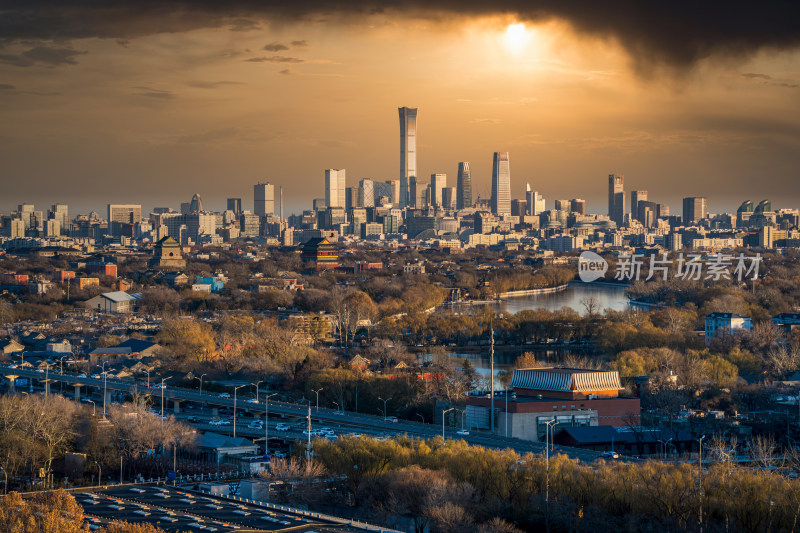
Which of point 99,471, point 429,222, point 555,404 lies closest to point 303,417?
point 555,404

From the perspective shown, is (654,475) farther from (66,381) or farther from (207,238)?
(207,238)

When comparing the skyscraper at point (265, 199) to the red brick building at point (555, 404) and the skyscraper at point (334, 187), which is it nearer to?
the skyscraper at point (334, 187)

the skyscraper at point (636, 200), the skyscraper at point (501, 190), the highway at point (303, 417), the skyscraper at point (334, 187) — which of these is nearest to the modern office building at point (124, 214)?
the skyscraper at point (334, 187)

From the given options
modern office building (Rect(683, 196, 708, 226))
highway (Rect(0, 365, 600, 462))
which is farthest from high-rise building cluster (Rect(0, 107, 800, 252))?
highway (Rect(0, 365, 600, 462))

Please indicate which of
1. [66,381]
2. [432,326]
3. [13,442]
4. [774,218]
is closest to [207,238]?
[774,218]

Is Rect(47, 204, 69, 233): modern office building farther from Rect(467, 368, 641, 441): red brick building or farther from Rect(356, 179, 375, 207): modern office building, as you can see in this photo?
Rect(467, 368, 641, 441): red brick building

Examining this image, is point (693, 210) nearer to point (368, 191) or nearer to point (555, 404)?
point (368, 191)

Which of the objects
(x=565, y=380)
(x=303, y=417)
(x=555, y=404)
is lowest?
(x=303, y=417)
